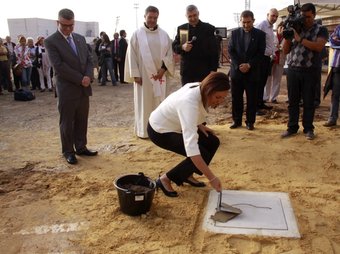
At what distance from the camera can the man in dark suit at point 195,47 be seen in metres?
5.72

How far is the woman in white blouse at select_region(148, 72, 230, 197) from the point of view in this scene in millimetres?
2994

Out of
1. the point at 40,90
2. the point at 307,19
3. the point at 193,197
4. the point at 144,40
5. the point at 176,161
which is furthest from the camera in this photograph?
the point at 40,90

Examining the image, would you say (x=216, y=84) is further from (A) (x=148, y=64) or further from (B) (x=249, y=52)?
(B) (x=249, y=52)

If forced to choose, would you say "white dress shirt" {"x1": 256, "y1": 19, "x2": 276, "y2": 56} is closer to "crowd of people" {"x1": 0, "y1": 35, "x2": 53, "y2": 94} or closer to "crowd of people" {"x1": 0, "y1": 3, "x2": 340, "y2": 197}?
"crowd of people" {"x1": 0, "y1": 3, "x2": 340, "y2": 197}

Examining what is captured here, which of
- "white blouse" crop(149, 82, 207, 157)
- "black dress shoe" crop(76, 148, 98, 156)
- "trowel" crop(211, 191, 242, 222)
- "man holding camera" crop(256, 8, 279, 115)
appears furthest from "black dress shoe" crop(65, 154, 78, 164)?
"man holding camera" crop(256, 8, 279, 115)

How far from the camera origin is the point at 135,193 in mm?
3195

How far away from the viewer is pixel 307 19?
207 inches

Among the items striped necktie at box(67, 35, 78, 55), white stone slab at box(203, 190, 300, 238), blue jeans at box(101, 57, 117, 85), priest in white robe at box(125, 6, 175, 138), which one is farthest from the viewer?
blue jeans at box(101, 57, 117, 85)

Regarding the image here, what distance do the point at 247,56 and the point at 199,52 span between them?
739 mm

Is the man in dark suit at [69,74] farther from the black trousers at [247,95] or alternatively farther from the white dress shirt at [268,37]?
the white dress shirt at [268,37]

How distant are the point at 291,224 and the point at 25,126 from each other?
5.37 m

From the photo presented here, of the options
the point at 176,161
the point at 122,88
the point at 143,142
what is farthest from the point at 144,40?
the point at 122,88

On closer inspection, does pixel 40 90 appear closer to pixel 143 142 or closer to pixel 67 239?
pixel 143 142

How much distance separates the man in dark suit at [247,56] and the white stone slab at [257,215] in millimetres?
2492
